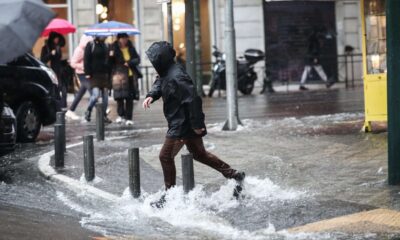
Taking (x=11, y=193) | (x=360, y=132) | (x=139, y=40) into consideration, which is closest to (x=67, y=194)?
(x=11, y=193)

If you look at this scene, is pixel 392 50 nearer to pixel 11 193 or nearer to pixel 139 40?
pixel 11 193

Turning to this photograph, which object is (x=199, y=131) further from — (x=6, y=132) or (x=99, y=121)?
(x=99, y=121)

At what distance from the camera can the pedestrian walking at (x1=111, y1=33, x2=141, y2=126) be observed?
17.4 metres

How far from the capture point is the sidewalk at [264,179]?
27.4ft

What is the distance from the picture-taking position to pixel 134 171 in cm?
959

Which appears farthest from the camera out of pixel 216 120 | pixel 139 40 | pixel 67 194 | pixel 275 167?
pixel 139 40

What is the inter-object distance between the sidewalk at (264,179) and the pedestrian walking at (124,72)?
2.71 feet

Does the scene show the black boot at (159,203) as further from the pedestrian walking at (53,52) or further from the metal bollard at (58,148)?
the pedestrian walking at (53,52)

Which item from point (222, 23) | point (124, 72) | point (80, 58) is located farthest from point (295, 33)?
point (124, 72)

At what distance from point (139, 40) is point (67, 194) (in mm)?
21630

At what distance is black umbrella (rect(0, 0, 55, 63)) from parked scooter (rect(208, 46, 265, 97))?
20.2m

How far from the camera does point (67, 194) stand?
33.6 ft

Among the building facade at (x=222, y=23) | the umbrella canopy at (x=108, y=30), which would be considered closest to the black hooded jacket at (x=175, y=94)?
the umbrella canopy at (x=108, y=30)

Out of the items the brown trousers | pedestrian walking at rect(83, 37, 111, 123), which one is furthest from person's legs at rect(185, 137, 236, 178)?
pedestrian walking at rect(83, 37, 111, 123)
